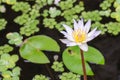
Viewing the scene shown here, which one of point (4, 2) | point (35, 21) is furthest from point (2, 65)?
point (4, 2)

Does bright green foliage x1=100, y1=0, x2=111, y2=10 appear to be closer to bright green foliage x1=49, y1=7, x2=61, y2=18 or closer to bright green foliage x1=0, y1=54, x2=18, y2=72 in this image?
bright green foliage x1=49, y1=7, x2=61, y2=18

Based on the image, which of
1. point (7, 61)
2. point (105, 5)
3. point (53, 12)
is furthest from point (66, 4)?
point (7, 61)

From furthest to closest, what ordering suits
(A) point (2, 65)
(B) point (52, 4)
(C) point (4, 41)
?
(B) point (52, 4)
(C) point (4, 41)
(A) point (2, 65)

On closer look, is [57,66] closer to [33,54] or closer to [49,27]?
[33,54]

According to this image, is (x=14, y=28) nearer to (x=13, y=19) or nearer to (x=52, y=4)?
(x=13, y=19)

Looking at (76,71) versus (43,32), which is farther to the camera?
(43,32)

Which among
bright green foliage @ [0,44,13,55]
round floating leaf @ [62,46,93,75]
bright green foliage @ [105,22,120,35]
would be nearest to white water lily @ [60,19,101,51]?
round floating leaf @ [62,46,93,75]

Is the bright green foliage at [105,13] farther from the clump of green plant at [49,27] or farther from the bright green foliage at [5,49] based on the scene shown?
the bright green foliage at [5,49]
